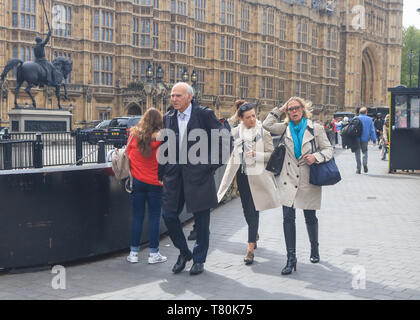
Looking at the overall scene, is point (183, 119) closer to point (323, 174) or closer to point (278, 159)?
point (278, 159)

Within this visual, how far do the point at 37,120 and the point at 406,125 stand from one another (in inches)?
597

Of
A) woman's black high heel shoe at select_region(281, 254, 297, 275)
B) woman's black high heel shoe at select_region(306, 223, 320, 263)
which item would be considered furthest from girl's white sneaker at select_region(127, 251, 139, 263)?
woman's black high heel shoe at select_region(306, 223, 320, 263)

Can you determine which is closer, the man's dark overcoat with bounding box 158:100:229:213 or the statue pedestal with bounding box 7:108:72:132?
the man's dark overcoat with bounding box 158:100:229:213

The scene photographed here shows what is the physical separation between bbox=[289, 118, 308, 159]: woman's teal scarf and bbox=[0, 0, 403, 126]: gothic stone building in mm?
28904

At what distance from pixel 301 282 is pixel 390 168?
477 inches

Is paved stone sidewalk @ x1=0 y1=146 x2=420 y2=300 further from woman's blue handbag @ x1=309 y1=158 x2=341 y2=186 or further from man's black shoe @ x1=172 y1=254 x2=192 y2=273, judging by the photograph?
woman's blue handbag @ x1=309 y1=158 x2=341 y2=186

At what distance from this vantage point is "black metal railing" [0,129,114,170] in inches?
326

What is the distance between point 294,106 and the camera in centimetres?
644

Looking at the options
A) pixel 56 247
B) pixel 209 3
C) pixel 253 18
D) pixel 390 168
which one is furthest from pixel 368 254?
pixel 253 18

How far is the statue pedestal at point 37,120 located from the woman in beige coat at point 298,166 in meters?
19.0

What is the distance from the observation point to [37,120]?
24.2m

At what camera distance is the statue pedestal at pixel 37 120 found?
23.5 metres

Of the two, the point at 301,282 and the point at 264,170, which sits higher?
the point at 264,170
